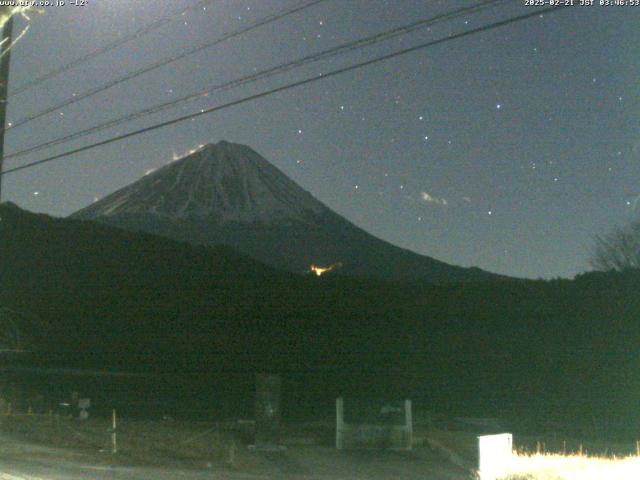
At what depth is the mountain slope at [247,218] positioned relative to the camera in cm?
11412

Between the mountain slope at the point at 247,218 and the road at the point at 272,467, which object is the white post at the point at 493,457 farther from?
the mountain slope at the point at 247,218

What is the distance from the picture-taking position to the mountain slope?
11412cm

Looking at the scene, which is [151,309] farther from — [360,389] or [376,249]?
[376,249]

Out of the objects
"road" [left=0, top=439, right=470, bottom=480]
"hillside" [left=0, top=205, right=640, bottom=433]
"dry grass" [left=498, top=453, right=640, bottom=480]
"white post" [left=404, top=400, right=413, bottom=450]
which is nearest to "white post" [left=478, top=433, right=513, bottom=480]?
"dry grass" [left=498, top=453, right=640, bottom=480]

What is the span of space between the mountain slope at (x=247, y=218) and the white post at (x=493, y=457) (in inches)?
3465

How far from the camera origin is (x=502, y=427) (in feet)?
88.0

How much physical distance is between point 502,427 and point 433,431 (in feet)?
11.0

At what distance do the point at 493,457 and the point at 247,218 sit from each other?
411ft

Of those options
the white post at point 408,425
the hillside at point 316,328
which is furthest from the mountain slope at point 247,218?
the white post at point 408,425

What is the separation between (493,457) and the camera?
12.7 meters

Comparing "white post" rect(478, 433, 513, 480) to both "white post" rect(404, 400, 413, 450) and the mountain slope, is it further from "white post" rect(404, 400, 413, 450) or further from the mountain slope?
the mountain slope

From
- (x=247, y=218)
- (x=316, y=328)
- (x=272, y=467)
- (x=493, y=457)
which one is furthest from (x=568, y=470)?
(x=247, y=218)

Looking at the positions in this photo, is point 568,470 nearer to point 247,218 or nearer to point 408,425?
point 408,425

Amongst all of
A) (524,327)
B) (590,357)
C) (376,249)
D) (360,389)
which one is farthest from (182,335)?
(376,249)
